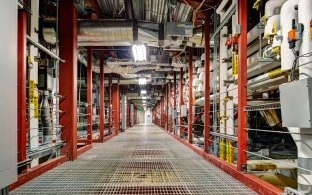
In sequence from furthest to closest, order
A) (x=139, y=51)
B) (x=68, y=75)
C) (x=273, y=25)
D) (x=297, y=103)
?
(x=139, y=51) < (x=68, y=75) < (x=273, y=25) < (x=297, y=103)

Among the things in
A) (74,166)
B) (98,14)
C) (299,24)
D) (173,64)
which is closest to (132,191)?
(74,166)

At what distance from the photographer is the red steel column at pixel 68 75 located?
4363 millimetres

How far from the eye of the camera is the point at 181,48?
691cm

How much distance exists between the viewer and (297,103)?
Answer: 186 centimetres

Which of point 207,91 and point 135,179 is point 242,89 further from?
point 207,91

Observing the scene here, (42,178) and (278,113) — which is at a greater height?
(278,113)

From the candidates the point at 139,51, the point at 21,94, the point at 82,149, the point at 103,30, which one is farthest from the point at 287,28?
the point at 139,51

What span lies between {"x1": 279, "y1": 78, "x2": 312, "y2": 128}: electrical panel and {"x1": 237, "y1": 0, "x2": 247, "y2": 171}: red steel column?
0.99 metres

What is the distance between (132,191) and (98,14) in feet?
15.1

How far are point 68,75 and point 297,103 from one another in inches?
134

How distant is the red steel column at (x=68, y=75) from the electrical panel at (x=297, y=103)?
A: 10.4 ft

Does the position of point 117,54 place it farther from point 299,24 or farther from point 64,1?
point 299,24

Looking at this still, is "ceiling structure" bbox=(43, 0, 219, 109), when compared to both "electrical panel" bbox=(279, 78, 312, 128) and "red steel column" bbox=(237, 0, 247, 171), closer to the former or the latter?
"red steel column" bbox=(237, 0, 247, 171)

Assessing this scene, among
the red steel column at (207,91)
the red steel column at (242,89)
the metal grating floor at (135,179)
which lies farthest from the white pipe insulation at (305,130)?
the red steel column at (207,91)
